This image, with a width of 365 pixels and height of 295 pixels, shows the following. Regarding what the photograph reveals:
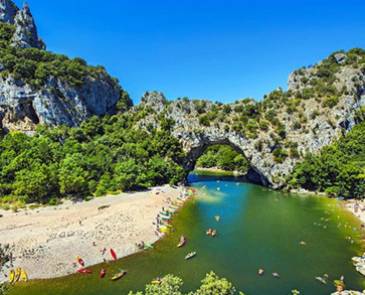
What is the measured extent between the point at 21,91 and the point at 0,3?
196 ft

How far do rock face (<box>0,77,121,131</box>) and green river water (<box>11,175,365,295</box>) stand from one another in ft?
198

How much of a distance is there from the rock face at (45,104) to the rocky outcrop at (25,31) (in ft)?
84.0

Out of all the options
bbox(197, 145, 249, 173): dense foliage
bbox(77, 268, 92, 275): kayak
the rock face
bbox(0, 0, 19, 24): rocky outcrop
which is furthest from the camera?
bbox(0, 0, 19, 24): rocky outcrop

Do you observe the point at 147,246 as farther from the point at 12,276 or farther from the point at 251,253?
the point at 12,276

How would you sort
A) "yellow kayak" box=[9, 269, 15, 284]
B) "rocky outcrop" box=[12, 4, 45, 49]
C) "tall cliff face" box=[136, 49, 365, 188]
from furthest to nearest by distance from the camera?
"rocky outcrop" box=[12, 4, 45, 49] < "tall cliff face" box=[136, 49, 365, 188] < "yellow kayak" box=[9, 269, 15, 284]

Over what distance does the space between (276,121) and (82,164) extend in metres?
53.5

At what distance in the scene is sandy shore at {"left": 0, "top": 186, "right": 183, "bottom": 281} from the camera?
35969 mm

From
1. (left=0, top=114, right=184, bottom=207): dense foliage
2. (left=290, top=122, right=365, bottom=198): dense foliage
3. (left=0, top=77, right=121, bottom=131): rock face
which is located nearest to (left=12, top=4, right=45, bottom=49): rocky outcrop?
(left=0, top=77, right=121, bottom=131): rock face

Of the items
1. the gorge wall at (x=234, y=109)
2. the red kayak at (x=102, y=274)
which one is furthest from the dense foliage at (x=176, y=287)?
the gorge wall at (x=234, y=109)

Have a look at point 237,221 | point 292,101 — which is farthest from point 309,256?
point 292,101

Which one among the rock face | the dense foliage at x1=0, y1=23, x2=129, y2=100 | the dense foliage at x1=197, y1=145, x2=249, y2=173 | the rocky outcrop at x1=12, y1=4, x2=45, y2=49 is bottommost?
the dense foliage at x1=197, y1=145, x2=249, y2=173

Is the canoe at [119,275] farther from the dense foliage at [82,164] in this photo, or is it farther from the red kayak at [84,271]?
the dense foliage at [82,164]

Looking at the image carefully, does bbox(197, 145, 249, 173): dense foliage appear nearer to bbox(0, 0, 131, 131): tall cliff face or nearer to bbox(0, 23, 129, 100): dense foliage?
bbox(0, 0, 131, 131): tall cliff face

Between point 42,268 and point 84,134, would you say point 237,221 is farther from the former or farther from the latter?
point 84,134
